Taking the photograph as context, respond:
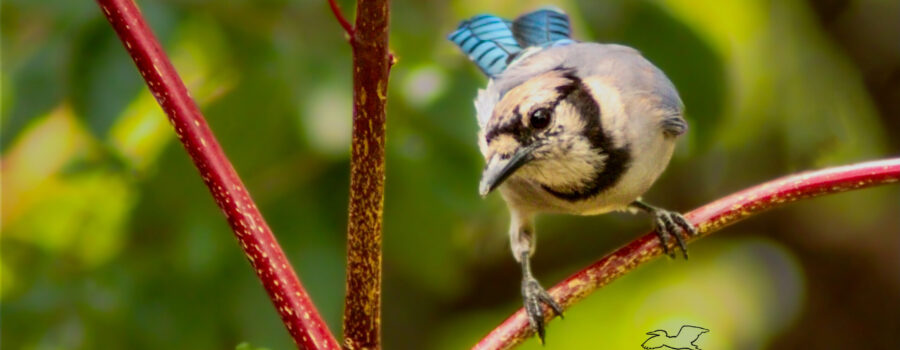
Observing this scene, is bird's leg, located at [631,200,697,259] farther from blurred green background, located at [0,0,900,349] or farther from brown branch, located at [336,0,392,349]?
brown branch, located at [336,0,392,349]

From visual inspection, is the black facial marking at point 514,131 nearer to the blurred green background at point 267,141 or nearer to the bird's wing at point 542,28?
the blurred green background at point 267,141

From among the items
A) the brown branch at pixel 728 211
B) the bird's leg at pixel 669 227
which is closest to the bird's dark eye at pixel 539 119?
the bird's leg at pixel 669 227

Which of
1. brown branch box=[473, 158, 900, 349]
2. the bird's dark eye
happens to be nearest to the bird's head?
the bird's dark eye

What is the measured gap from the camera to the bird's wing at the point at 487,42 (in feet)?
6.98

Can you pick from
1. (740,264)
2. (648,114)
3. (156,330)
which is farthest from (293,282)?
(740,264)

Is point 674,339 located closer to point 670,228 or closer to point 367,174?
point 670,228

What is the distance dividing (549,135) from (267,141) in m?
0.63

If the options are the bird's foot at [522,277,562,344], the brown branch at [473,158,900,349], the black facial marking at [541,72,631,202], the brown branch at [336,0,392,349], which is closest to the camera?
the brown branch at [336,0,392,349]

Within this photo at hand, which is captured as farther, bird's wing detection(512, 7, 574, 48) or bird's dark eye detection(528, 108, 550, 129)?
bird's wing detection(512, 7, 574, 48)

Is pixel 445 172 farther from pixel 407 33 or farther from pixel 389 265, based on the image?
pixel 389 265

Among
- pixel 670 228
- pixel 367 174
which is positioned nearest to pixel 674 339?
pixel 670 228

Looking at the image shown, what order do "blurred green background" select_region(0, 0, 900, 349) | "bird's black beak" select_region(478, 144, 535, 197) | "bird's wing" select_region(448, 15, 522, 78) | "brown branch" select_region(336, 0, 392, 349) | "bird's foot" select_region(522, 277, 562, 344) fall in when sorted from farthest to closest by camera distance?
1. "bird's wing" select_region(448, 15, 522, 78)
2. "blurred green background" select_region(0, 0, 900, 349)
3. "bird's foot" select_region(522, 277, 562, 344)
4. "bird's black beak" select_region(478, 144, 535, 197)
5. "brown branch" select_region(336, 0, 392, 349)

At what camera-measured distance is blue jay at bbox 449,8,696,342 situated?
1.58m

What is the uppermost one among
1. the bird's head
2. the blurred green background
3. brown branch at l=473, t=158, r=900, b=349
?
the blurred green background
